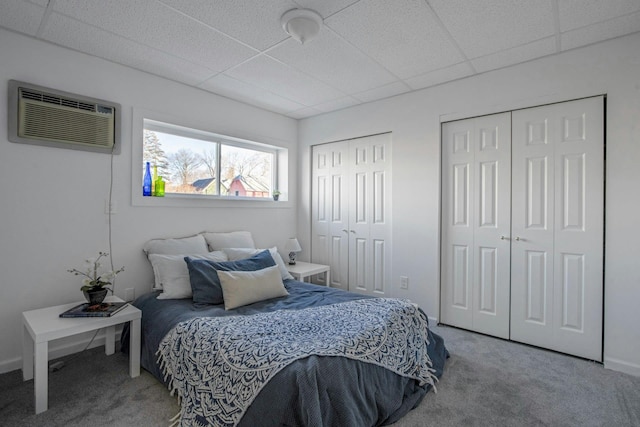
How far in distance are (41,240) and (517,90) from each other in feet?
13.0

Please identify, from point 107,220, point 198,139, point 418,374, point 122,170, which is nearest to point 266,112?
point 198,139

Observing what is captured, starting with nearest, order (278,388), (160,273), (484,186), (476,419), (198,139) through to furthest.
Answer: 1. (278,388)
2. (476,419)
3. (160,273)
4. (484,186)
5. (198,139)

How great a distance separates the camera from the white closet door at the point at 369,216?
360 cm

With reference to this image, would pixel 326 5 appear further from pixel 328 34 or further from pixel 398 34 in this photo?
pixel 398 34

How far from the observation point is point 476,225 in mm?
3016

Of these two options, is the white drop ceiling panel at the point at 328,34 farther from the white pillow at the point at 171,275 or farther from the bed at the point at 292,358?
the bed at the point at 292,358

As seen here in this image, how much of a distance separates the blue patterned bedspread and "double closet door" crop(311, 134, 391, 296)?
1.43 m

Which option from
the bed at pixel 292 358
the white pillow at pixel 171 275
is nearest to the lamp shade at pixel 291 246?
the white pillow at pixel 171 275

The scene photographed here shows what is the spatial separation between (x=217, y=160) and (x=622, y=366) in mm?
3964

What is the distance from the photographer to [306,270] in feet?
11.9

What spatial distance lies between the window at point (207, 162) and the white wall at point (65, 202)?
261 mm

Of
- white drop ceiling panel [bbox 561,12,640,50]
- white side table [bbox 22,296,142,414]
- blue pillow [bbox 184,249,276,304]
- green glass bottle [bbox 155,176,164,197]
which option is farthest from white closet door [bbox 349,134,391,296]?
white side table [bbox 22,296,142,414]

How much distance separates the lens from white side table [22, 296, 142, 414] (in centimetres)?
182

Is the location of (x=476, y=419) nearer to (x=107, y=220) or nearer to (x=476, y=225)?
(x=476, y=225)
